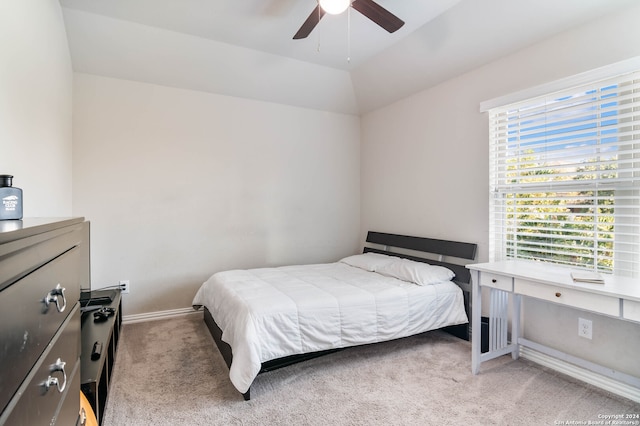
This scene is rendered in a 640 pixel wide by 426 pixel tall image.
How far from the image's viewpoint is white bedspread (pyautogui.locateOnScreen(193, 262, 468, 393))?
218 cm

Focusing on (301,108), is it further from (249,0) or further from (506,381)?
(506,381)

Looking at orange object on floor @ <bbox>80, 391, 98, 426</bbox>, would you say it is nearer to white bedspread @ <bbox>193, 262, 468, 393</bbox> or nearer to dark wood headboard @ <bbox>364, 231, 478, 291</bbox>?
white bedspread @ <bbox>193, 262, 468, 393</bbox>

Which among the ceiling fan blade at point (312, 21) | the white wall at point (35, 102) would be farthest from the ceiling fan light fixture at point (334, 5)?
the white wall at point (35, 102)

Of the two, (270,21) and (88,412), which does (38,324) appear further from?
(270,21)

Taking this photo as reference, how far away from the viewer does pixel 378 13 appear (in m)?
2.23

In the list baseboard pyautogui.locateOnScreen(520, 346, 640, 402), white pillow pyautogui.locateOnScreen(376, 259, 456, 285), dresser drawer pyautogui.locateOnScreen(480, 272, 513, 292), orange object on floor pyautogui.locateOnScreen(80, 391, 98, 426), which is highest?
dresser drawer pyautogui.locateOnScreen(480, 272, 513, 292)

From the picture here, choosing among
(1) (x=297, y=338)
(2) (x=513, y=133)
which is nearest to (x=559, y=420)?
(1) (x=297, y=338)

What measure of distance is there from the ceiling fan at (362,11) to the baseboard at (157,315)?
3.13 metres

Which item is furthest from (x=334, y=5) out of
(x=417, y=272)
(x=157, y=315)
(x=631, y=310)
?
(x=157, y=315)

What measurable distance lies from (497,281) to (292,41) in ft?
9.36

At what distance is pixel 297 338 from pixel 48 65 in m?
2.58

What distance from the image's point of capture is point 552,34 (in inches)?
97.7

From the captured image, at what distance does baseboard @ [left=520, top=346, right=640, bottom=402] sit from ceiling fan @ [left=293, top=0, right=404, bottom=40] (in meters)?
2.69

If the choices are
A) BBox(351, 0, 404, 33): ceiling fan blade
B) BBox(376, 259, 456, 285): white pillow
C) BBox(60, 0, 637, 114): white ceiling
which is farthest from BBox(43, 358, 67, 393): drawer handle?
BBox(60, 0, 637, 114): white ceiling
